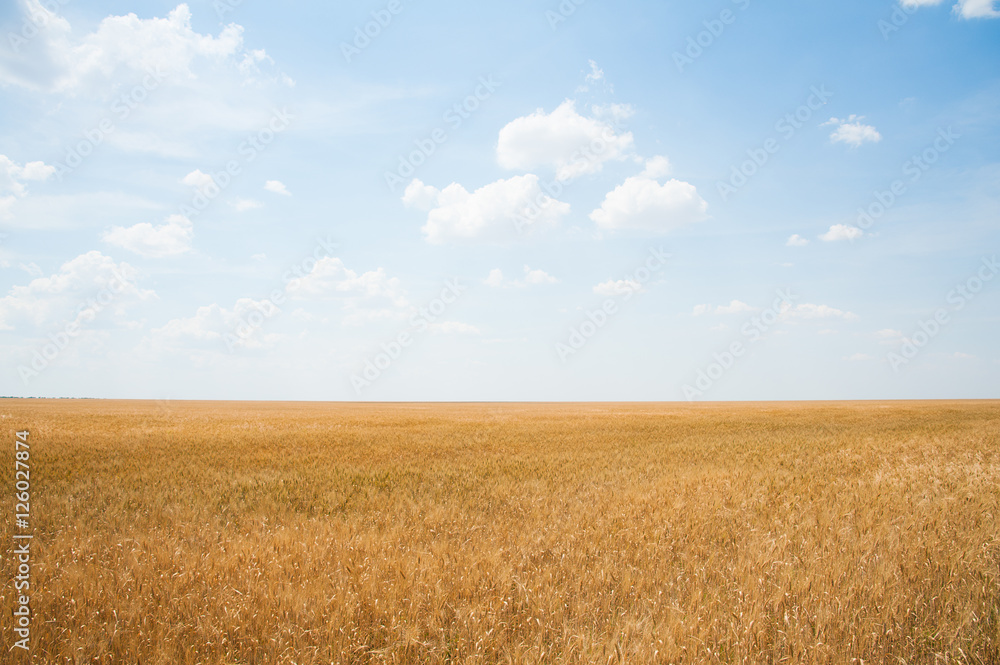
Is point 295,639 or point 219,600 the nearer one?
point 295,639

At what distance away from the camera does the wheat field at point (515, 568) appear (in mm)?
3887

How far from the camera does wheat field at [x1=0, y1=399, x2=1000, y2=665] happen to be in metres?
3.89

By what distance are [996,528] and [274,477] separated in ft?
44.2

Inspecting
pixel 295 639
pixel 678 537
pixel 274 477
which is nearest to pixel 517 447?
pixel 274 477

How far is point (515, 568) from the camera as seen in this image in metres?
5.45

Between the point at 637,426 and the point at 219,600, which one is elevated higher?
the point at 219,600

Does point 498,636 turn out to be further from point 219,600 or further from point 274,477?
point 274,477

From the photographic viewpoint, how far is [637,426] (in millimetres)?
28922

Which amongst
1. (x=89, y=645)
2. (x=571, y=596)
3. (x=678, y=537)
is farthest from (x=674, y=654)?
(x=89, y=645)

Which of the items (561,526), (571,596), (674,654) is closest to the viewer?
(674,654)

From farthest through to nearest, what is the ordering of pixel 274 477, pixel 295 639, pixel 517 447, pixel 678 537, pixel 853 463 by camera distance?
1. pixel 517 447
2. pixel 853 463
3. pixel 274 477
4. pixel 678 537
5. pixel 295 639

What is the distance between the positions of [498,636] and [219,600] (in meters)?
2.71

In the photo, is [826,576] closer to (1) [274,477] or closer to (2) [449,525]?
(2) [449,525]

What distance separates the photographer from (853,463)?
511 inches
